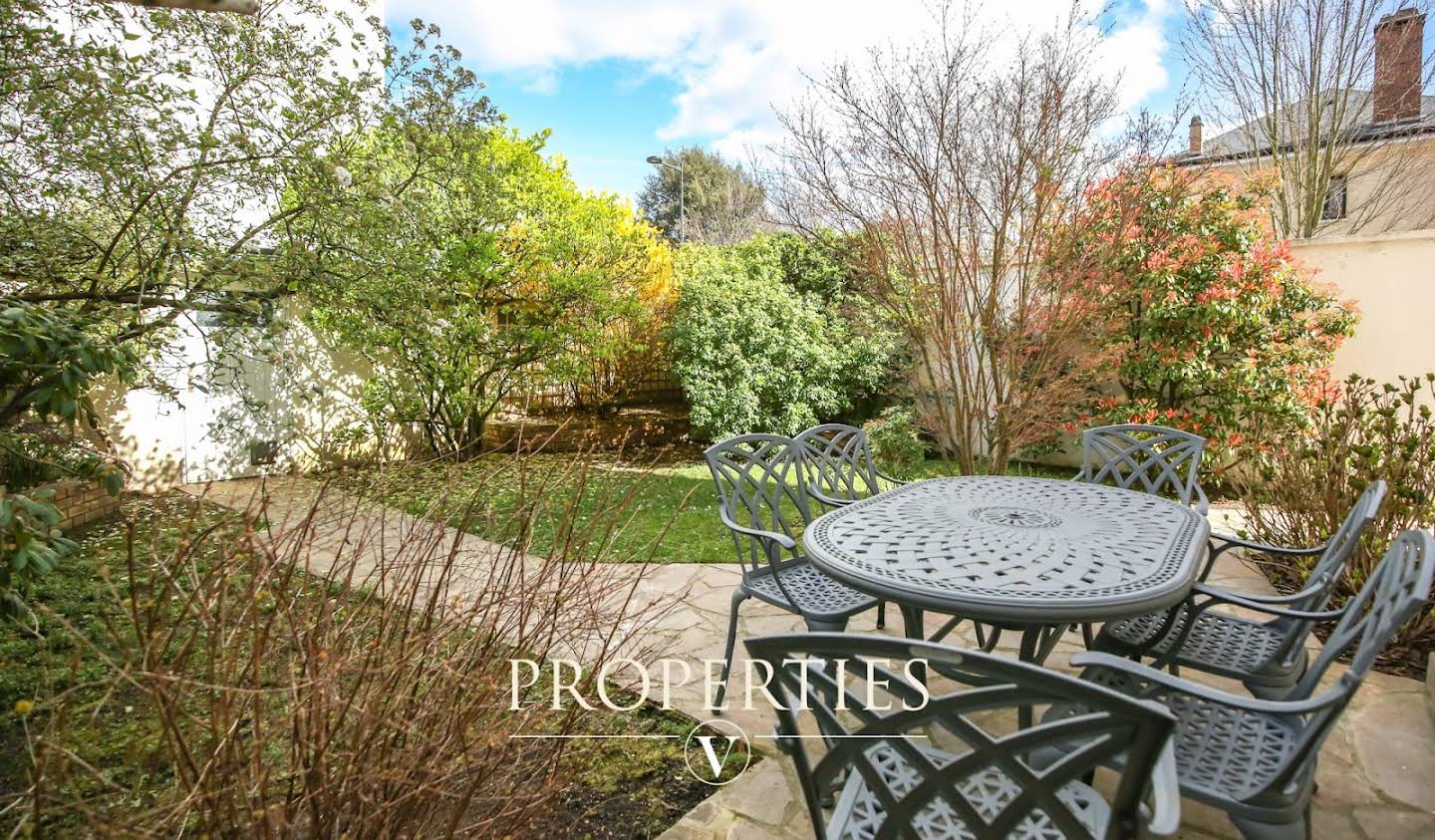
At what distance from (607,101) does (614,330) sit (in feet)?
36.0

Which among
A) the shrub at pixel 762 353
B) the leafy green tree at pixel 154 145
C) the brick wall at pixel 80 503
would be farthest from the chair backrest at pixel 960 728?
the shrub at pixel 762 353

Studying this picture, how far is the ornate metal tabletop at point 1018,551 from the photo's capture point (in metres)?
1.62

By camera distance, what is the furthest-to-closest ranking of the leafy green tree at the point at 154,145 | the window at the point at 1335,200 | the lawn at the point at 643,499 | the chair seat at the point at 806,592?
the window at the point at 1335,200
the lawn at the point at 643,499
the leafy green tree at the point at 154,145
the chair seat at the point at 806,592

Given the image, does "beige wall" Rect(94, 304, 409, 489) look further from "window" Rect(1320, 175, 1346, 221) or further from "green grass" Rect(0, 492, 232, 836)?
"window" Rect(1320, 175, 1346, 221)

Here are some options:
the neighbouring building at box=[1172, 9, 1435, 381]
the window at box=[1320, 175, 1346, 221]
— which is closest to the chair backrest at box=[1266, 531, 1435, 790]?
the neighbouring building at box=[1172, 9, 1435, 381]

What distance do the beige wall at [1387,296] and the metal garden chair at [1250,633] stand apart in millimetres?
4817

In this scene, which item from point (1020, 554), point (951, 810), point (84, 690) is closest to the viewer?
point (951, 810)

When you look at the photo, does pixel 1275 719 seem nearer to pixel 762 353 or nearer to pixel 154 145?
pixel 154 145

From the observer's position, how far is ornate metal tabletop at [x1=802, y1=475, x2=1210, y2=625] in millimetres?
1617

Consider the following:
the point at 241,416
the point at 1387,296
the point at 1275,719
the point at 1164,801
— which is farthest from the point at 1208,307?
the point at 241,416

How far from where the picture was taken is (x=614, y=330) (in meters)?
8.24

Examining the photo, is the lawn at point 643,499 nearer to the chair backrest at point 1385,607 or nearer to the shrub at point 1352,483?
the chair backrest at point 1385,607

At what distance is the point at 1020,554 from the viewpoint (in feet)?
6.32

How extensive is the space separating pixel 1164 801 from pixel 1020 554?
3.61ft
